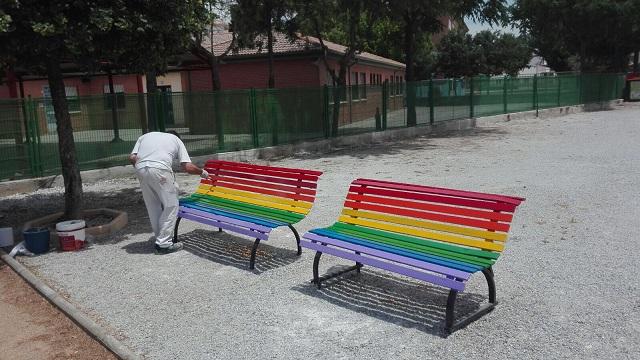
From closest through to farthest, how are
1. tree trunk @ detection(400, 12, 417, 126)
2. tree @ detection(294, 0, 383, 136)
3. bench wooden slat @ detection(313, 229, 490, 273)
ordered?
bench wooden slat @ detection(313, 229, 490, 273), tree @ detection(294, 0, 383, 136), tree trunk @ detection(400, 12, 417, 126)

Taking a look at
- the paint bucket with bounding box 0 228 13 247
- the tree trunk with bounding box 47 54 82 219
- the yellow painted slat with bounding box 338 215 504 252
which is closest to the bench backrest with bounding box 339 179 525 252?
the yellow painted slat with bounding box 338 215 504 252

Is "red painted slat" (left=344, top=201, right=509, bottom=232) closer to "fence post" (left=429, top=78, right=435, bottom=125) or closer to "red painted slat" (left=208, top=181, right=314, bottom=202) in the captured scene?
"red painted slat" (left=208, top=181, right=314, bottom=202)

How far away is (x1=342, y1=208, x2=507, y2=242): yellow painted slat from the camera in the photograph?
177 inches

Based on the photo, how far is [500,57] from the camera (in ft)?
196

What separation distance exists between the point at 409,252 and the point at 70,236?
4.39 meters

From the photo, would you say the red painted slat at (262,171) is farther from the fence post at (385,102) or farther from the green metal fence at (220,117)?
the fence post at (385,102)

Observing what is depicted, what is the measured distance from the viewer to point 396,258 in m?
4.59

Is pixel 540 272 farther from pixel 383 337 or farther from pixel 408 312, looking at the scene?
pixel 383 337

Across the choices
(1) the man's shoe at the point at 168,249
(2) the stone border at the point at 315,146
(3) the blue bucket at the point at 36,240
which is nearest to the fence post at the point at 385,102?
(2) the stone border at the point at 315,146

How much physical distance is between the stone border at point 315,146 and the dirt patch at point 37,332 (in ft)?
20.5

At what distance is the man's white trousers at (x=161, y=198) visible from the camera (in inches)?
250

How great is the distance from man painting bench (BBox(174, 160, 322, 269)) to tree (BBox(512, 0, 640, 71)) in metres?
31.7

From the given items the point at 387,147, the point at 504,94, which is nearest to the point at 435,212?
the point at 387,147

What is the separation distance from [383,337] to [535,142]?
1476 centimetres
